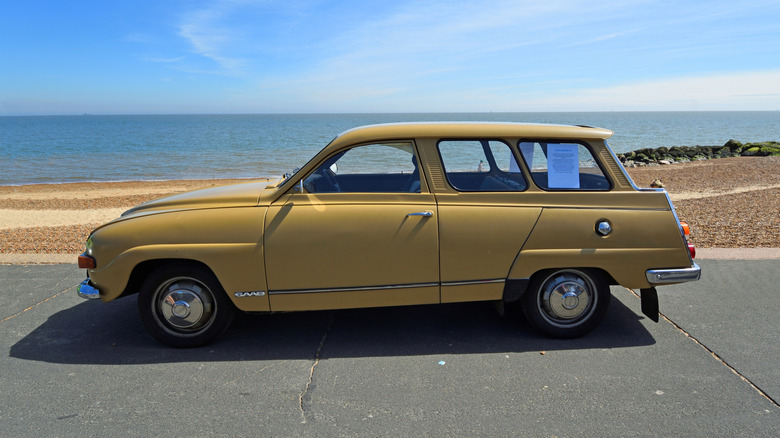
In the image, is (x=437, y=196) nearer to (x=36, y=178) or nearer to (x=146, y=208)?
(x=146, y=208)

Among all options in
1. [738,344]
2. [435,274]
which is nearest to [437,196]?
[435,274]

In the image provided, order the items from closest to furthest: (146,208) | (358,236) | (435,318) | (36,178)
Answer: (358,236) → (146,208) → (435,318) → (36,178)

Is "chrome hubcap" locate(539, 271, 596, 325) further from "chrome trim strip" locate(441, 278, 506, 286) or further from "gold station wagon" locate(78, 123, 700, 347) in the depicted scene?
"chrome trim strip" locate(441, 278, 506, 286)

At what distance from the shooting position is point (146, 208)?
432 centimetres

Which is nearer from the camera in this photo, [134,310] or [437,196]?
[437,196]

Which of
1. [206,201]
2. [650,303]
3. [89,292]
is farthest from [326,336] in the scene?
[650,303]

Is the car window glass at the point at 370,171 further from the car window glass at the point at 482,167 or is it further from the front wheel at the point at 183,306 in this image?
the front wheel at the point at 183,306

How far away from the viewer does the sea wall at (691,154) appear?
3108 centimetres

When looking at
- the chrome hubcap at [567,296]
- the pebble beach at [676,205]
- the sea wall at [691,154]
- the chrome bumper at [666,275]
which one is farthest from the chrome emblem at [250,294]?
the sea wall at [691,154]

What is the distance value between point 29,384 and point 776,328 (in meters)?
5.63

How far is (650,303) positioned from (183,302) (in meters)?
3.66

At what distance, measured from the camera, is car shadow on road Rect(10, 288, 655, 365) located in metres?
4.12

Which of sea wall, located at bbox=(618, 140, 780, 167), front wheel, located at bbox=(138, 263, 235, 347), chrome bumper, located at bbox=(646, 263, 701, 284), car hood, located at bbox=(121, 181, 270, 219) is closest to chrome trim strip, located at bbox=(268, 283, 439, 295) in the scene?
front wheel, located at bbox=(138, 263, 235, 347)

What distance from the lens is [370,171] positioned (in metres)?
4.88
